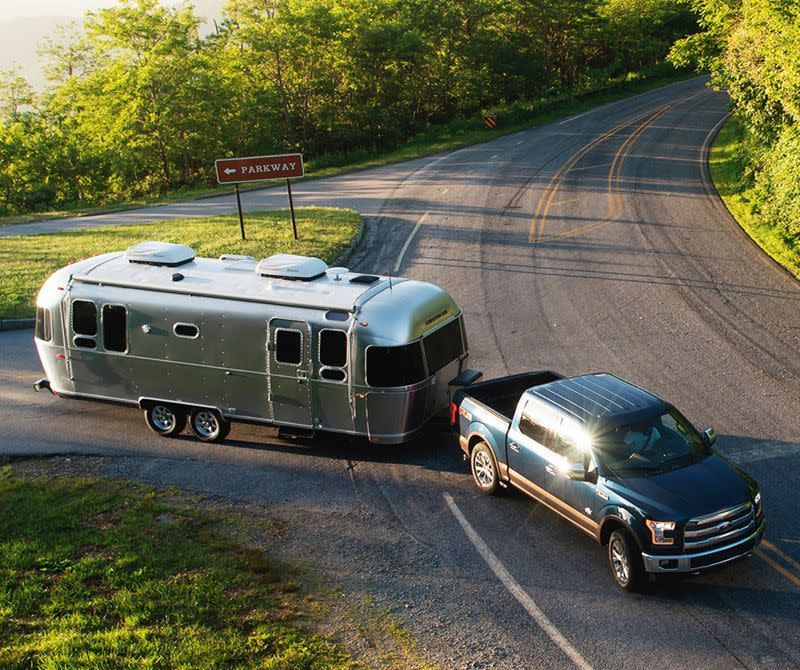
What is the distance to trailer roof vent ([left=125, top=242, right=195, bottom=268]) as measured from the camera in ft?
50.0

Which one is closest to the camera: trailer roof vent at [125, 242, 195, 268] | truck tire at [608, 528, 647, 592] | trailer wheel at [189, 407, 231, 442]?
truck tire at [608, 528, 647, 592]

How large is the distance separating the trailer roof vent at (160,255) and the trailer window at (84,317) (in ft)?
4.02

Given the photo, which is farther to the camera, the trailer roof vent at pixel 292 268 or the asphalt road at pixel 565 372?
the trailer roof vent at pixel 292 268

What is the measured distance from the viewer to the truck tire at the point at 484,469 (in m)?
12.1

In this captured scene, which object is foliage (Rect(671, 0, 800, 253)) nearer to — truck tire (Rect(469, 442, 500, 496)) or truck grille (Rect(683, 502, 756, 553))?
truck tire (Rect(469, 442, 500, 496))

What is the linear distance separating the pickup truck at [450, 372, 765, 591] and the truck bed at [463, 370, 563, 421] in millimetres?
658

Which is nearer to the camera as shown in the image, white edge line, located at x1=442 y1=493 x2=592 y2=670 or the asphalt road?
white edge line, located at x1=442 y1=493 x2=592 y2=670

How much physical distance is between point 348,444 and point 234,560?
160 inches

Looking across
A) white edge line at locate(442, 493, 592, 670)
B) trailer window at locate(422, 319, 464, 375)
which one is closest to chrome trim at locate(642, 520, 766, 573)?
white edge line at locate(442, 493, 592, 670)

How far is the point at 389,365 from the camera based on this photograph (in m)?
13.1

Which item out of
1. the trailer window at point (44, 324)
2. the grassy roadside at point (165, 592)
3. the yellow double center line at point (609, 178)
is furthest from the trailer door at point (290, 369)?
the yellow double center line at point (609, 178)

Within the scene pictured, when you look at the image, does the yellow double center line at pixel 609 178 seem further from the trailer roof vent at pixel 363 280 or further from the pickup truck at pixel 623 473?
the pickup truck at pixel 623 473

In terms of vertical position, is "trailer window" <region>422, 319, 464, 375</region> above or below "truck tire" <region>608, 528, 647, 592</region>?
above

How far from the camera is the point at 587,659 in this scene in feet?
28.6
